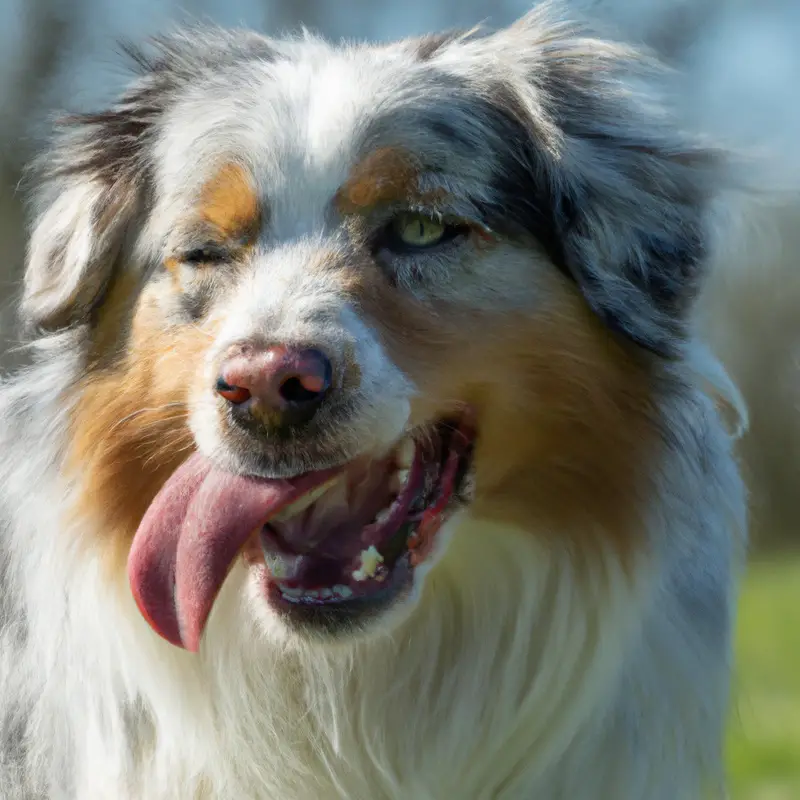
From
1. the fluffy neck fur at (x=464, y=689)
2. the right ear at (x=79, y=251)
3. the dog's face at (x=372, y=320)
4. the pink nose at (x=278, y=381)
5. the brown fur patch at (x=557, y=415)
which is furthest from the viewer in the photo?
the right ear at (x=79, y=251)

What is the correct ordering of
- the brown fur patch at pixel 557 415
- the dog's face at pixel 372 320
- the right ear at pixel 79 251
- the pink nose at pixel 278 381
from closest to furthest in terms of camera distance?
the pink nose at pixel 278 381
the dog's face at pixel 372 320
the brown fur patch at pixel 557 415
the right ear at pixel 79 251

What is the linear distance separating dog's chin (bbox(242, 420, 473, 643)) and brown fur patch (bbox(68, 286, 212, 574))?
315 mm

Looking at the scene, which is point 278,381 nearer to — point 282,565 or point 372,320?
point 372,320

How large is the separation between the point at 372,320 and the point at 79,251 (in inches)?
35.8

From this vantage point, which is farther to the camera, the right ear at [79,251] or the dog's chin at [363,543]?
the right ear at [79,251]

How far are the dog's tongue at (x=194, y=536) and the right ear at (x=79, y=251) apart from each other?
599 mm

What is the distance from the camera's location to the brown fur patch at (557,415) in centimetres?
251

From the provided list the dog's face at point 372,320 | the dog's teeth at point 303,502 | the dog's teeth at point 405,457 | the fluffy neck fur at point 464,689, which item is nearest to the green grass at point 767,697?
the fluffy neck fur at point 464,689

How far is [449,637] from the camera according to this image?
2676 millimetres

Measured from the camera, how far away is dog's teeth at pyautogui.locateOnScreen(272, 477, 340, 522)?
7.91ft

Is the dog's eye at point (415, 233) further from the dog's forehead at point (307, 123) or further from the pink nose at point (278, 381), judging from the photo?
the pink nose at point (278, 381)

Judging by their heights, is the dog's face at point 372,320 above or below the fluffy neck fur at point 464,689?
above

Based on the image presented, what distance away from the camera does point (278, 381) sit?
2.21 meters

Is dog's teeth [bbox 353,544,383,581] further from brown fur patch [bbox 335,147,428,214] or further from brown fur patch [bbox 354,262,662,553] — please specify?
brown fur patch [bbox 335,147,428,214]
